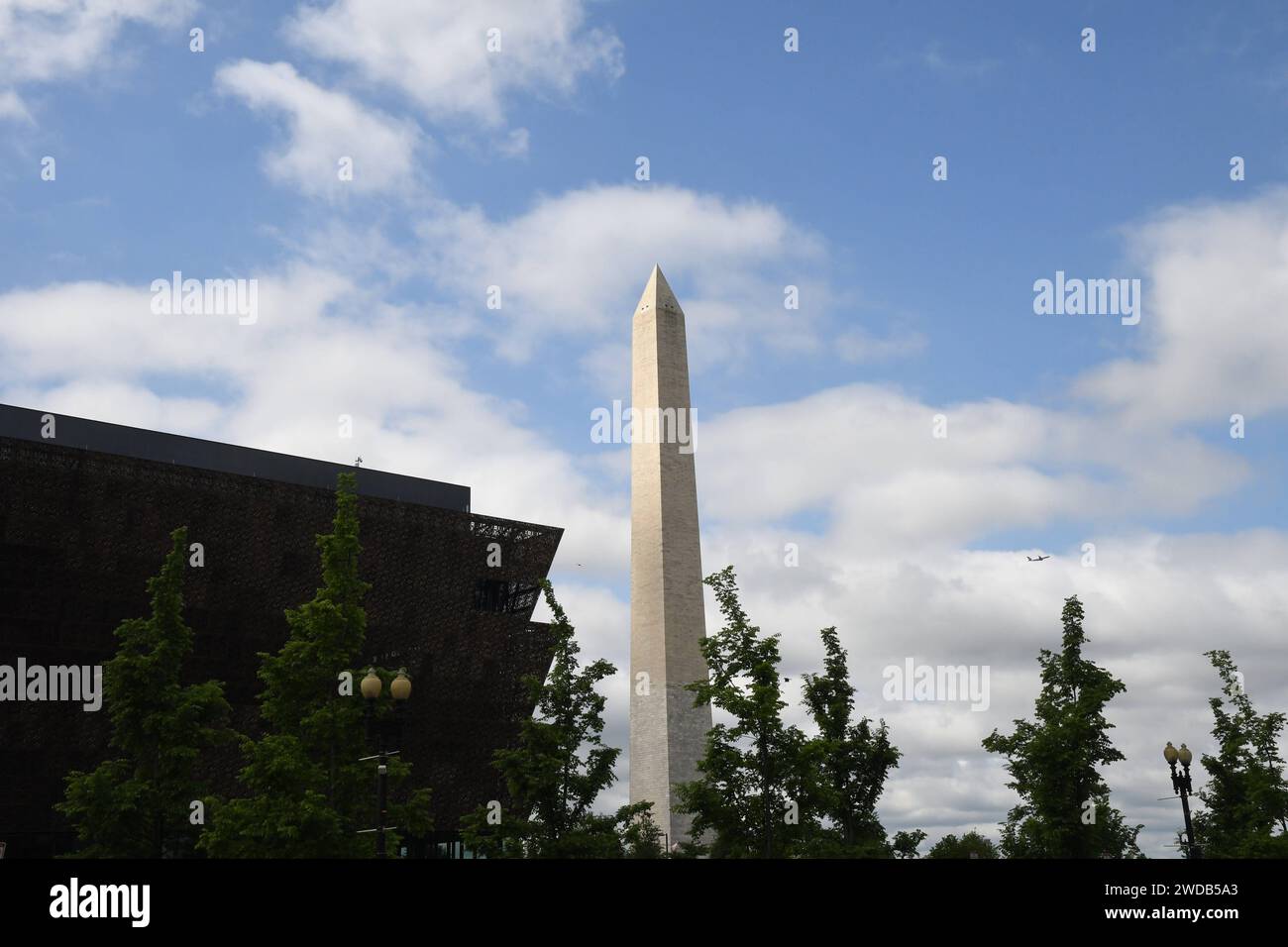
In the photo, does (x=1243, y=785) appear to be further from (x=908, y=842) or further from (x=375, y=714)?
(x=375, y=714)

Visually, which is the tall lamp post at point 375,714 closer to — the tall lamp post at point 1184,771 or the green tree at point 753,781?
the green tree at point 753,781

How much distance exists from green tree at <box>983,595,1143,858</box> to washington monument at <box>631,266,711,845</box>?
40.7ft

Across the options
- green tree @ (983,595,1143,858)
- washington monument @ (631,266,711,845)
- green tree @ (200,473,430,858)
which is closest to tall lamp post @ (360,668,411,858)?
green tree @ (200,473,430,858)

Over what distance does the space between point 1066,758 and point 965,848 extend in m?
41.2

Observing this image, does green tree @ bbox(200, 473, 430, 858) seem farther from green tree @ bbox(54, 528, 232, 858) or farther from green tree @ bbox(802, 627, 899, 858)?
green tree @ bbox(802, 627, 899, 858)

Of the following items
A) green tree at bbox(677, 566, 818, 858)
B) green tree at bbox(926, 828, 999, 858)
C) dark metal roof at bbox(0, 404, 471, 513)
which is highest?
dark metal roof at bbox(0, 404, 471, 513)

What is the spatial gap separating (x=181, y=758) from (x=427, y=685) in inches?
1284

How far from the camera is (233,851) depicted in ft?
105

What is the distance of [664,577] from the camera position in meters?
51.3

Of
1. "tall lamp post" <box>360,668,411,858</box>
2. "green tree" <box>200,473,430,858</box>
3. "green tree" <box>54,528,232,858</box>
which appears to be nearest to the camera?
"tall lamp post" <box>360,668,411,858</box>

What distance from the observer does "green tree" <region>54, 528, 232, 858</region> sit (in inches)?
1391

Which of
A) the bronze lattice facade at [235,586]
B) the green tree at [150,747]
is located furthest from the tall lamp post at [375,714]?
the bronze lattice facade at [235,586]
